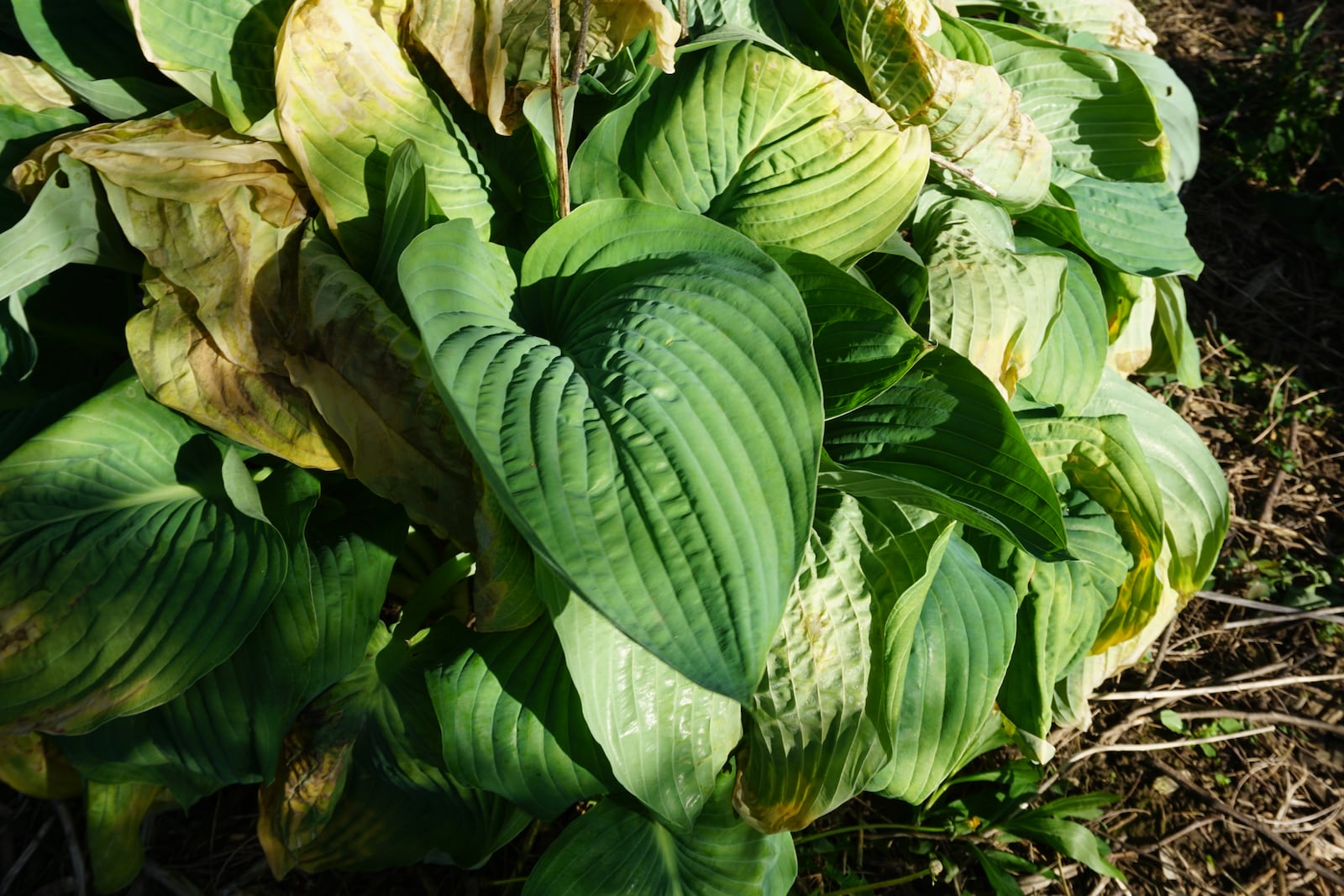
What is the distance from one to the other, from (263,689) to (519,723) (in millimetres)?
329

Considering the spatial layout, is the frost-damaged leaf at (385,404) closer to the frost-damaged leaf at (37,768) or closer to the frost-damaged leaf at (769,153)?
the frost-damaged leaf at (769,153)

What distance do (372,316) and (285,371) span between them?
0.16 metres

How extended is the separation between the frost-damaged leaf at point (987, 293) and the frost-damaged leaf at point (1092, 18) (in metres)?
0.70

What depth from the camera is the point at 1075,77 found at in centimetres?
174

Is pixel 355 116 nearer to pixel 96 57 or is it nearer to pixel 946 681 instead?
pixel 96 57

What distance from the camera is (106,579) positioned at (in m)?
1.16

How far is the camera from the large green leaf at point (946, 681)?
1.33 m

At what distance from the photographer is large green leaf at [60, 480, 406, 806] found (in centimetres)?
123

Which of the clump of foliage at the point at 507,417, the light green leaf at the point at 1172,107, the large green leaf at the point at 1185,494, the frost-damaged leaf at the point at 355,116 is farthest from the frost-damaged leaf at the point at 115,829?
the light green leaf at the point at 1172,107

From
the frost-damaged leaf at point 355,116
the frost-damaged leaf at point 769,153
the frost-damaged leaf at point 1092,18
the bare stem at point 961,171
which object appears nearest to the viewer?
the frost-damaged leaf at point 355,116

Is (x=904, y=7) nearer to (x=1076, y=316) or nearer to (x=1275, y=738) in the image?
(x=1076, y=316)

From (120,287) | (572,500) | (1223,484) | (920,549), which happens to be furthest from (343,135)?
(1223,484)

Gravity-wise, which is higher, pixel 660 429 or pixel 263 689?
pixel 660 429

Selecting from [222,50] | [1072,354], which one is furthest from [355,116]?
[1072,354]
